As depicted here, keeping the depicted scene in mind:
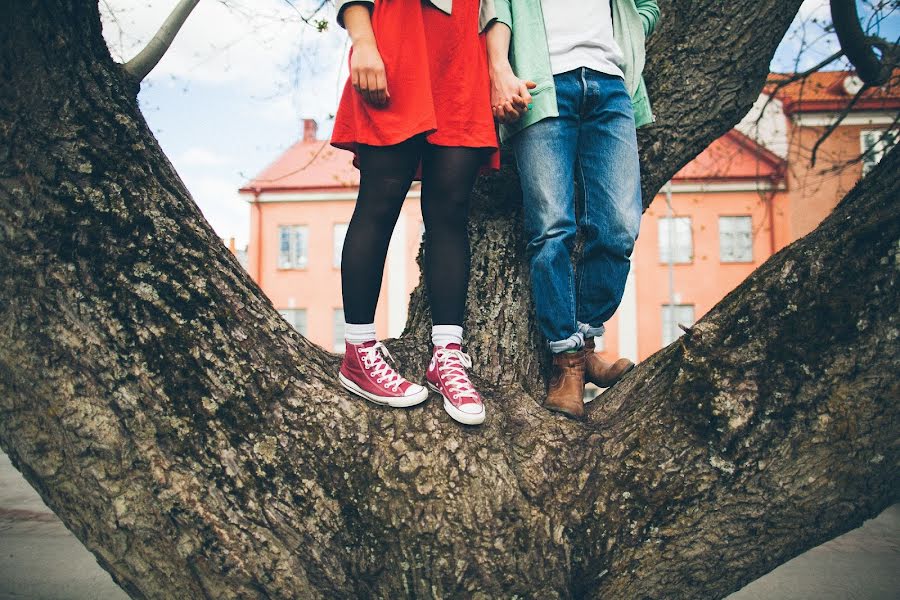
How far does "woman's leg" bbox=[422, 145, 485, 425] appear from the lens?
2.01 m

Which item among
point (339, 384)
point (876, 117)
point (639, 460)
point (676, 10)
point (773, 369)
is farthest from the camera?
point (876, 117)

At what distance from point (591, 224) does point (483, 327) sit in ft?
1.77

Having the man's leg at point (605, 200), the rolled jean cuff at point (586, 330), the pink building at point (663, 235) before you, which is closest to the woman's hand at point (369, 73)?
the man's leg at point (605, 200)

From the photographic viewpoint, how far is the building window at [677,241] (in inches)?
793

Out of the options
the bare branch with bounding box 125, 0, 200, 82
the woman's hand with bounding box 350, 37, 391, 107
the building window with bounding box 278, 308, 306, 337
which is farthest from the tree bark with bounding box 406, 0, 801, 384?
the building window with bounding box 278, 308, 306, 337

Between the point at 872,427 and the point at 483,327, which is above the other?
the point at 483,327

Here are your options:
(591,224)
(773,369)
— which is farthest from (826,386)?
(591,224)

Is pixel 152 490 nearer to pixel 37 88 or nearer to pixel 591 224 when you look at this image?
pixel 37 88

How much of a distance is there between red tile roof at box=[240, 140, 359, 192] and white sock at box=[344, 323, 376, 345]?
19.0m

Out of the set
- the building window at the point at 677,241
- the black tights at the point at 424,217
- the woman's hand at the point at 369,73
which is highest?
the building window at the point at 677,241

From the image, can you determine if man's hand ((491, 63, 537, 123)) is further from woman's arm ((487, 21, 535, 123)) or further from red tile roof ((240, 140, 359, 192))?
red tile roof ((240, 140, 359, 192))

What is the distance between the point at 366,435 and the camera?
178 centimetres

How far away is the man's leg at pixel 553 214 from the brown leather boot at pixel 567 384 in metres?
0.04

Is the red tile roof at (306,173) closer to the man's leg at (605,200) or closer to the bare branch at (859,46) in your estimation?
the bare branch at (859,46)
